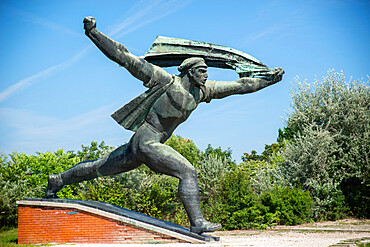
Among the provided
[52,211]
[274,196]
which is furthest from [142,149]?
[274,196]

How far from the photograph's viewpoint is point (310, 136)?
12.5 metres

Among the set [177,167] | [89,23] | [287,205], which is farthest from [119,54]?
[287,205]

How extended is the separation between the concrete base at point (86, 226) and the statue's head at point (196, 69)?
2.32 metres

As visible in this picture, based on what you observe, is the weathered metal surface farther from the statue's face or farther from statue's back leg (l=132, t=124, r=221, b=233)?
statue's back leg (l=132, t=124, r=221, b=233)

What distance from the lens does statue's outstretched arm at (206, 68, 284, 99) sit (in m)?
6.36

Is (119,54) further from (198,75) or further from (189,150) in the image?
(189,150)

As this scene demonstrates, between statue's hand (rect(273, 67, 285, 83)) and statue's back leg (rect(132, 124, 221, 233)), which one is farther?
statue's hand (rect(273, 67, 285, 83))

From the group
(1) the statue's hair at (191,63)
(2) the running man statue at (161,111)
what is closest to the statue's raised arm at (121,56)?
(2) the running man statue at (161,111)

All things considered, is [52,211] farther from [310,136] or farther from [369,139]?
[369,139]

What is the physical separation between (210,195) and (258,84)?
6621 mm

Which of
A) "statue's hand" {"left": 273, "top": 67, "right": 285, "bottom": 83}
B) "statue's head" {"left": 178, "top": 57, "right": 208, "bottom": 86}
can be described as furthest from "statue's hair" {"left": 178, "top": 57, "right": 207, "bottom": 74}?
"statue's hand" {"left": 273, "top": 67, "right": 285, "bottom": 83}

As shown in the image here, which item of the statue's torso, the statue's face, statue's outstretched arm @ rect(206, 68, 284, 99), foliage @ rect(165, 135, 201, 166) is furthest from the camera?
foliage @ rect(165, 135, 201, 166)

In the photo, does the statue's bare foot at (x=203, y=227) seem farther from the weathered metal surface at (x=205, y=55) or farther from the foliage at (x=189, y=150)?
the foliage at (x=189, y=150)

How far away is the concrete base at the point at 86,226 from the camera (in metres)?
5.80
